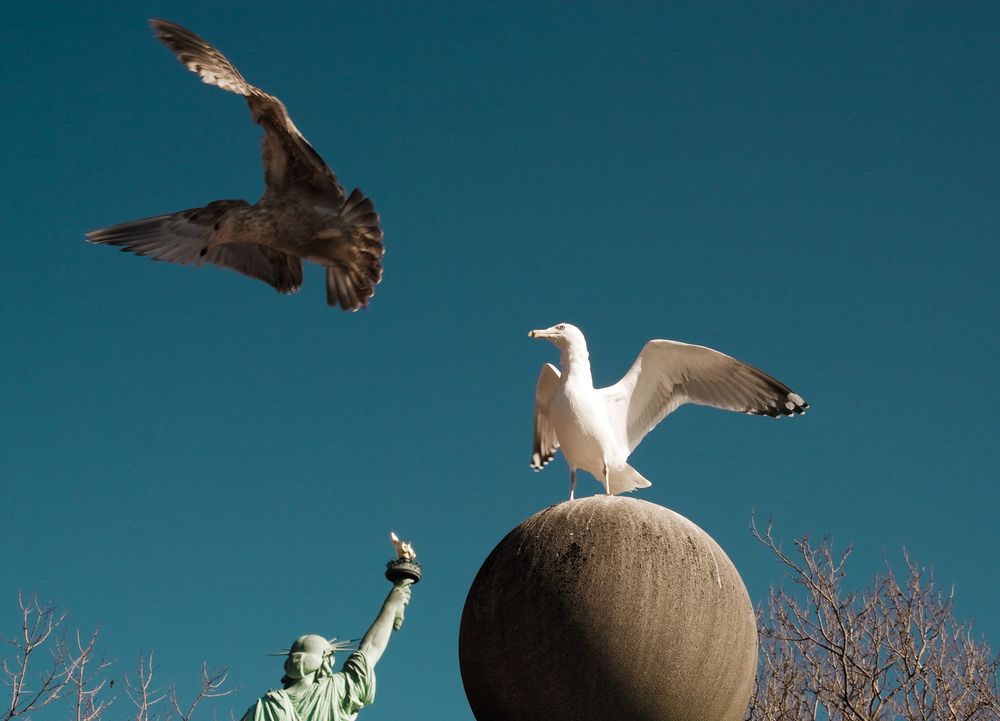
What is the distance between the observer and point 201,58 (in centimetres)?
1098

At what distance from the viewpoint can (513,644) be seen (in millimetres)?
6594

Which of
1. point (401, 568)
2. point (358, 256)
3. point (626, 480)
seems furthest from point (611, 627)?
point (358, 256)

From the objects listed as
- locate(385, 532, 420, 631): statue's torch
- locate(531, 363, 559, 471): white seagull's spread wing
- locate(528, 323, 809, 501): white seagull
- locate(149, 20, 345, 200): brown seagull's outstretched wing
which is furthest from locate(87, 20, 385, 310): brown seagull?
locate(385, 532, 420, 631): statue's torch

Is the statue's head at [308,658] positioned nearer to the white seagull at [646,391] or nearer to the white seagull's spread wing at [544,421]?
the white seagull at [646,391]

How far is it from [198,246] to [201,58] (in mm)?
1769

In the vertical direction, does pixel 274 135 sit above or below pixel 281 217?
above

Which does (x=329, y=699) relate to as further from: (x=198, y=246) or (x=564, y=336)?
(x=198, y=246)

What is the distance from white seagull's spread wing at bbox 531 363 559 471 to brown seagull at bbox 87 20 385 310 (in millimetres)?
2137

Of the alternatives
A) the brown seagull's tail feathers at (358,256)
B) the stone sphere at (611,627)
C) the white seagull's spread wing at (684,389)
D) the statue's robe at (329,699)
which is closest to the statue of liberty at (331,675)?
the statue's robe at (329,699)

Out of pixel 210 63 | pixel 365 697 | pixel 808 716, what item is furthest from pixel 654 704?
pixel 808 716

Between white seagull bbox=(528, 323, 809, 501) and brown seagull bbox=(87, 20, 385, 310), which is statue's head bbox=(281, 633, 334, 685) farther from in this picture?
brown seagull bbox=(87, 20, 385, 310)

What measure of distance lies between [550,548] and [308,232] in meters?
5.24

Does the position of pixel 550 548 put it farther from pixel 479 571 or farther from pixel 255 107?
pixel 255 107

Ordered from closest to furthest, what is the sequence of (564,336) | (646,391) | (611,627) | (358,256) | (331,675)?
1. (611,627)
2. (331,675)
3. (564,336)
4. (646,391)
5. (358,256)
